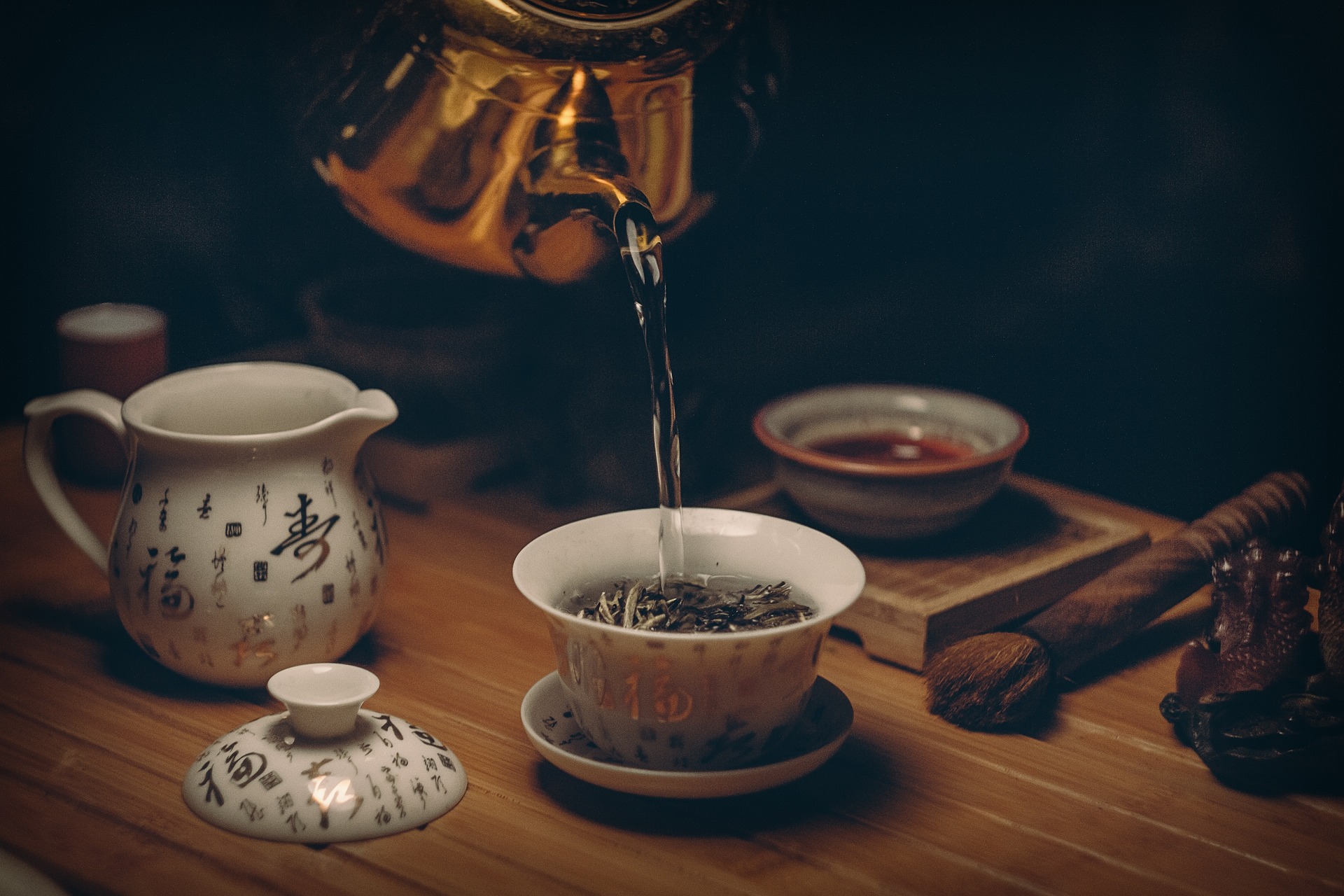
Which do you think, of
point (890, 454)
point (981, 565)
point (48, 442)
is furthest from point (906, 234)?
point (48, 442)

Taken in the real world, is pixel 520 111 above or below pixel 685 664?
above

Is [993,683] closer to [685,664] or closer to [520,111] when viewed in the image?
[685,664]

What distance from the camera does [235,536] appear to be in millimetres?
640

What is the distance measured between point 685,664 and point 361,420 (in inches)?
9.5

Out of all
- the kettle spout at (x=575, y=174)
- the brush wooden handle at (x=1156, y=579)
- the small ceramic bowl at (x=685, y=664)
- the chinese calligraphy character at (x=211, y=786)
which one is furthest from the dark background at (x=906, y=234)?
the chinese calligraphy character at (x=211, y=786)

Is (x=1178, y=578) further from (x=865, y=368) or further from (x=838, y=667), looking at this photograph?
(x=865, y=368)

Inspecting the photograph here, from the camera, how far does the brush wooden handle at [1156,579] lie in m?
0.70

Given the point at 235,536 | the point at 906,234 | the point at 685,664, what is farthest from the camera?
the point at 906,234

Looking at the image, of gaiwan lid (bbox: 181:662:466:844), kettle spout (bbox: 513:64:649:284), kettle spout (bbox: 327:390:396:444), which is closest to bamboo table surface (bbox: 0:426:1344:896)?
gaiwan lid (bbox: 181:662:466:844)

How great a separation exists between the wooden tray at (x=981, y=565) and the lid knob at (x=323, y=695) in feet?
1.03

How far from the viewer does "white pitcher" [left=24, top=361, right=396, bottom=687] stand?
640 millimetres

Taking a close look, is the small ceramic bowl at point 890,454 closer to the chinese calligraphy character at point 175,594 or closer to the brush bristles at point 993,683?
the brush bristles at point 993,683

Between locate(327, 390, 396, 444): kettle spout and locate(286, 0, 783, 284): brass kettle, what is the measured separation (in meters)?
0.13

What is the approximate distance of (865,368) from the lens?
39.3 inches
